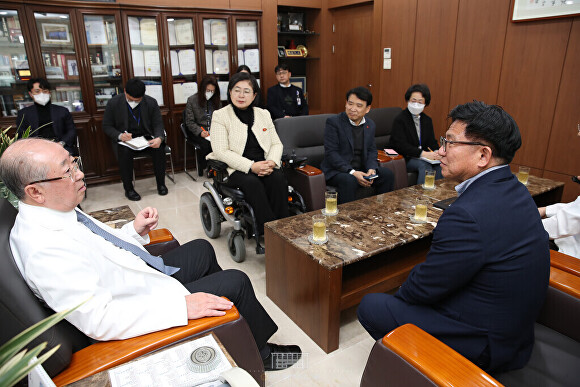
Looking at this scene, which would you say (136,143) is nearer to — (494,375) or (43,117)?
(43,117)

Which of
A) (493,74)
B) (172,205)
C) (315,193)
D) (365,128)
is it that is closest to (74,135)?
(172,205)

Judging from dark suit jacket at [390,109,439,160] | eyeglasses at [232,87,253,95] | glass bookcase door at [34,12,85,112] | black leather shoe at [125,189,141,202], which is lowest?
black leather shoe at [125,189,141,202]

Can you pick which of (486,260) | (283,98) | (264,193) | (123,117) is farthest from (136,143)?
(486,260)

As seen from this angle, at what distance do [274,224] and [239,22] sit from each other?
3.92 metres

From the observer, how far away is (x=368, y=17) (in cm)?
555

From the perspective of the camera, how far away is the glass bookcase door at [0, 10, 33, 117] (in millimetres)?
3932

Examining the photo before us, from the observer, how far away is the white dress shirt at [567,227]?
1.83 meters

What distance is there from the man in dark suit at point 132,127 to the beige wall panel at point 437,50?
3347 millimetres

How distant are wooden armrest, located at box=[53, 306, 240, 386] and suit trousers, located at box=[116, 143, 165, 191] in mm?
3373

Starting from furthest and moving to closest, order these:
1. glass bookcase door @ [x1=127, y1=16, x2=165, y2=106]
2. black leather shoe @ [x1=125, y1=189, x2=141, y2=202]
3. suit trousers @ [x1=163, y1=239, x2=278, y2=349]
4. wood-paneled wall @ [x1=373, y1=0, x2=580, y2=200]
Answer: glass bookcase door @ [x1=127, y1=16, x2=165, y2=106], black leather shoe @ [x1=125, y1=189, x2=141, y2=202], wood-paneled wall @ [x1=373, y1=0, x2=580, y2=200], suit trousers @ [x1=163, y1=239, x2=278, y2=349]

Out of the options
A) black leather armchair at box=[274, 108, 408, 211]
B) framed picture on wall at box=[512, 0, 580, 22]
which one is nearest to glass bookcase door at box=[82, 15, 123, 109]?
black leather armchair at box=[274, 108, 408, 211]

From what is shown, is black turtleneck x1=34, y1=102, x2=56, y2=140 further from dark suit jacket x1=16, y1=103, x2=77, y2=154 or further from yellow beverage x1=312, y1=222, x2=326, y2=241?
yellow beverage x1=312, y1=222, x2=326, y2=241

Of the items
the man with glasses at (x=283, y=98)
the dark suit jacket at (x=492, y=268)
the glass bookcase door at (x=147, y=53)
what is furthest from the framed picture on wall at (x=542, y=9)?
the glass bookcase door at (x=147, y=53)

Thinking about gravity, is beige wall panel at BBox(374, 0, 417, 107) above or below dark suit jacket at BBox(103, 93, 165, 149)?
above
